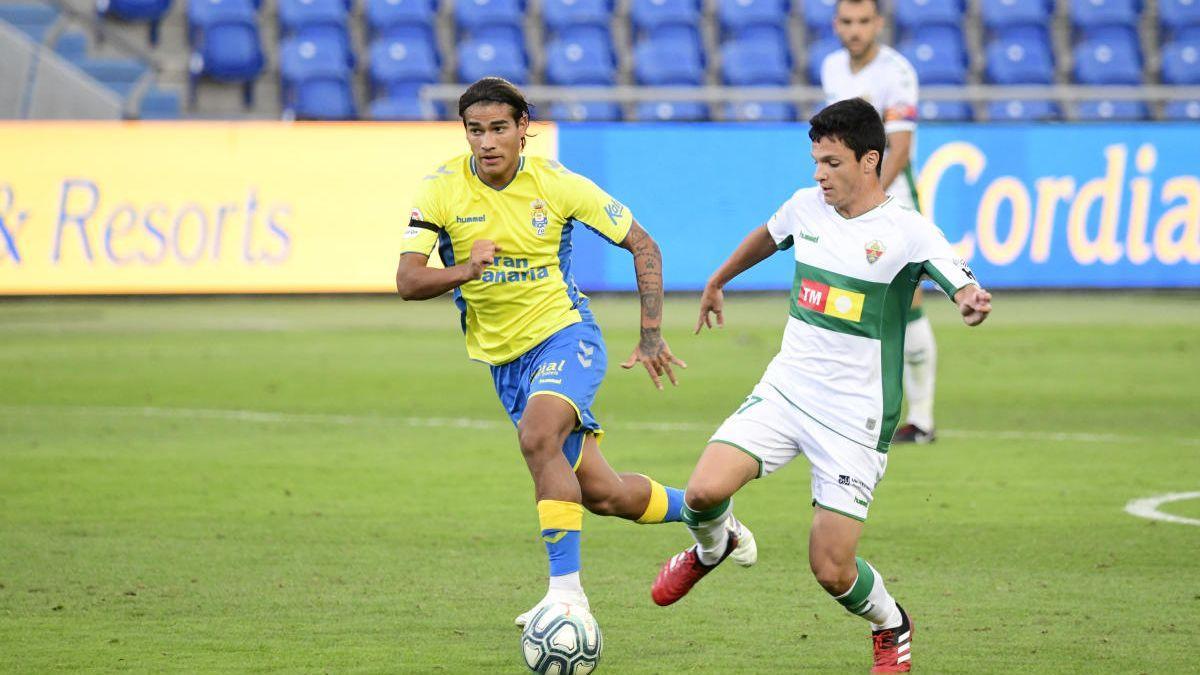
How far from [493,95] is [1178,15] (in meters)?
20.1

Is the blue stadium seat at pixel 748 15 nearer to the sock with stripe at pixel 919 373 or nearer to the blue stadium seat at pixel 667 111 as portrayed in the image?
the blue stadium seat at pixel 667 111

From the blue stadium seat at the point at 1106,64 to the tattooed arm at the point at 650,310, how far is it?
18178mm

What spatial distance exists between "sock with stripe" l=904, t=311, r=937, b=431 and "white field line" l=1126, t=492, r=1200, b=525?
1907mm

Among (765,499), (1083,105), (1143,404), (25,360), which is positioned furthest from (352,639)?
(1083,105)

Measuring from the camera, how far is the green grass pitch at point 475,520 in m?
5.72

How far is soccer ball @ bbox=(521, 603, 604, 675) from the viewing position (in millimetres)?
5211

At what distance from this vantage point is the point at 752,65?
2245 centimetres

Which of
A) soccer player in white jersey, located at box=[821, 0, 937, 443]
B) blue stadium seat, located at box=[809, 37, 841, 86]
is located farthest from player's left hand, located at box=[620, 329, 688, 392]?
blue stadium seat, located at box=[809, 37, 841, 86]

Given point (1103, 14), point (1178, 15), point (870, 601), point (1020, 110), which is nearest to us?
point (870, 601)

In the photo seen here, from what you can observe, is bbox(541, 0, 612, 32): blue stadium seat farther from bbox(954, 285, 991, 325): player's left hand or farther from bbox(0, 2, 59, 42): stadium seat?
bbox(954, 285, 991, 325): player's left hand

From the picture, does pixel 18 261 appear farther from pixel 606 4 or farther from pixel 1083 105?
pixel 1083 105

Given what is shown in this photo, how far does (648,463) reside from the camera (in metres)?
9.42

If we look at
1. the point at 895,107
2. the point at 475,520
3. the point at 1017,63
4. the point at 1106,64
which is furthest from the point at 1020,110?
the point at 475,520

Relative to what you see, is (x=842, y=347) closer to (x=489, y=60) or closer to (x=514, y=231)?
(x=514, y=231)
